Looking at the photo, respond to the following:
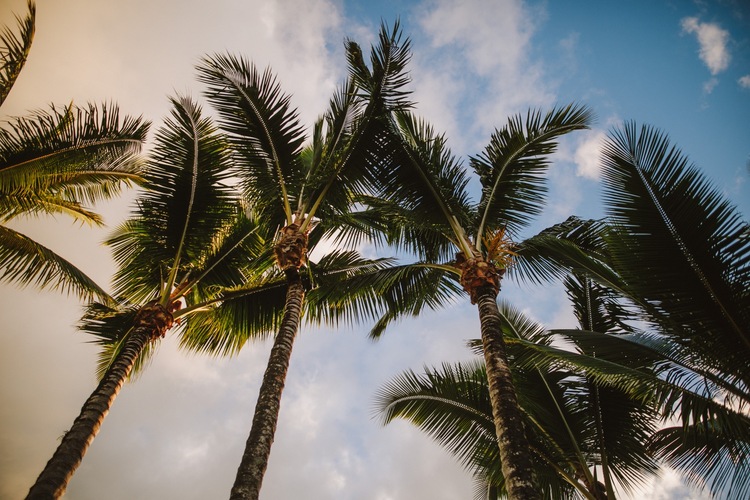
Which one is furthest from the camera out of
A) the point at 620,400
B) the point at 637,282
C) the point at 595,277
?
the point at 620,400

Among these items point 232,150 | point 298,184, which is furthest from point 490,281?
point 232,150

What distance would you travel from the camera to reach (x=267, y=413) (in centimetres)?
517

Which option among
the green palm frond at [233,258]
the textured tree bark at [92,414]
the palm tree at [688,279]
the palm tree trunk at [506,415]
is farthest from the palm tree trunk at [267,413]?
the palm tree at [688,279]

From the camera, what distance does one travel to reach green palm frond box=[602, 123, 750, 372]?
4.68 metres

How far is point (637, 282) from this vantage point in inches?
209

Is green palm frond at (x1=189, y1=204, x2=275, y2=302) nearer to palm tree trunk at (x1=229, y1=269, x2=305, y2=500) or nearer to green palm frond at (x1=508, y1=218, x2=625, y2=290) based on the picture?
palm tree trunk at (x1=229, y1=269, x2=305, y2=500)

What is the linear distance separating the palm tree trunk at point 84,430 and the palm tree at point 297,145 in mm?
2568

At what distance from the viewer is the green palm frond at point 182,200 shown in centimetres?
763

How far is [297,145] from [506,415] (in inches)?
235

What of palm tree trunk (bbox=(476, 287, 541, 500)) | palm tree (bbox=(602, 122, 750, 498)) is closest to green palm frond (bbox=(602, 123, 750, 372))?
palm tree (bbox=(602, 122, 750, 498))

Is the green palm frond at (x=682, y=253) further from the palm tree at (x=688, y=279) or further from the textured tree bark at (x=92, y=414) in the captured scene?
the textured tree bark at (x=92, y=414)

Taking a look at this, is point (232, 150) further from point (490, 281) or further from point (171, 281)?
point (490, 281)

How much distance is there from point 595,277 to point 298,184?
5492 mm

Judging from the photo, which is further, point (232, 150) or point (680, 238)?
point (232, 150)
